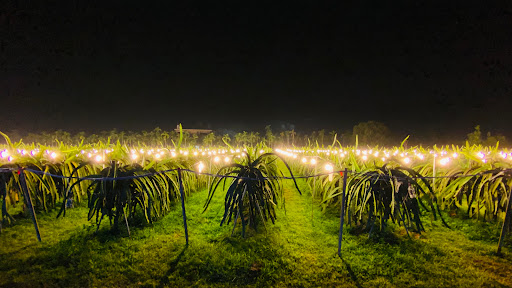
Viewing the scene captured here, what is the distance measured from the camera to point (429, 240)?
126 inches

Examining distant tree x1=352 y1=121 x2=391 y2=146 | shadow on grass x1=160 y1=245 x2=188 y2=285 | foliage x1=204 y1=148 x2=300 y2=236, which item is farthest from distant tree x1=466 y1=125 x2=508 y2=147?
shadow on grass x1=160 y1=245 x2=188 y2=285

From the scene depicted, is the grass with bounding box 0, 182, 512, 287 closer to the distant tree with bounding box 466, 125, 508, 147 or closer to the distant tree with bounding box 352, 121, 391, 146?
the distant tree with bounding box 466, 125, 508, 147

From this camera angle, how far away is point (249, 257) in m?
2.76

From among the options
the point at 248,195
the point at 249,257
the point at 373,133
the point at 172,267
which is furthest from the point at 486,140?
the point at 172,267

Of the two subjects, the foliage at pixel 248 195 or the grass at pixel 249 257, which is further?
the foliage at pixel 248 195

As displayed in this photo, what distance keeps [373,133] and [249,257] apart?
41.7 metres

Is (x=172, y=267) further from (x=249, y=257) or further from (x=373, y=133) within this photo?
(x=373, y=133)

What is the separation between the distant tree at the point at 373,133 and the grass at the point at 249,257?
37731 millimetres

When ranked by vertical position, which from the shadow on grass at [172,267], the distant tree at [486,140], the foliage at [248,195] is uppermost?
the distant tree at [486,140]

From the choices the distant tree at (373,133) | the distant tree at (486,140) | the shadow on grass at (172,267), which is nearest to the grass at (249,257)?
the shadow on grass at (172,267)

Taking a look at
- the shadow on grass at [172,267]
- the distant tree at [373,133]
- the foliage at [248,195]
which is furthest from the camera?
the distant tree at [373,133]

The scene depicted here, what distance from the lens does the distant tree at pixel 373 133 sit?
126ft

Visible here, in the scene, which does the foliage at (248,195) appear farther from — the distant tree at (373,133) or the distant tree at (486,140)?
the distant tree at (373,133)

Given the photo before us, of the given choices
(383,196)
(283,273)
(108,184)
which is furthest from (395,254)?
(108,184)
